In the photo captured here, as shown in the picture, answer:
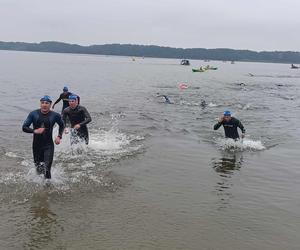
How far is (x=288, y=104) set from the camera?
32406mm

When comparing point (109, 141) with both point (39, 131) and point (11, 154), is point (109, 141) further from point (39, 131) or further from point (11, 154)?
point (39, 131)

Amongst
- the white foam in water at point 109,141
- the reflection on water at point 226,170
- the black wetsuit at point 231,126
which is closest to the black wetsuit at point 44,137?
the reflection on water at point 226,170

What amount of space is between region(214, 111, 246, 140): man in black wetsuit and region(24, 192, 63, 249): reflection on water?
7.49m

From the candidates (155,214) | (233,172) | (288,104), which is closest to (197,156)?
(233,172)

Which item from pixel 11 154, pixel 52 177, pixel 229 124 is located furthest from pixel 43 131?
pixel 229 124

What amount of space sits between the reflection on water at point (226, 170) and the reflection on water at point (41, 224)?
338 centimetres

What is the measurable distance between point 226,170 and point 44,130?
530 cm

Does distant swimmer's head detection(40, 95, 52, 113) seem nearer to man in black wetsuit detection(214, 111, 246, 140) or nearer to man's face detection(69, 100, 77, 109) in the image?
man's face detection(69, 100, 77, 109)

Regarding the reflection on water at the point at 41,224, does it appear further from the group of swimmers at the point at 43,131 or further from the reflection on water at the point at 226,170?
the reflection on water at the point at 226,170

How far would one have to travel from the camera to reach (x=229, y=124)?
15.6 m

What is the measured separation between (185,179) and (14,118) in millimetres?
12327

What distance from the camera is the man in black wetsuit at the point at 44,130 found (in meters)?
9.70

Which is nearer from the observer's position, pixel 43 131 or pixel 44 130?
pixel 43 131

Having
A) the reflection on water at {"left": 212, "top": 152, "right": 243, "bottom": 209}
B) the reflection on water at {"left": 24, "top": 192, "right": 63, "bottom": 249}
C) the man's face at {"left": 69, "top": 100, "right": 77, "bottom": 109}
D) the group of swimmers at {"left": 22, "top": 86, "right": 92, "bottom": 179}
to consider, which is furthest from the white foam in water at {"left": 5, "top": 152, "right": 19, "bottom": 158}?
the reflection on water at {"left": 212, "top": 152, "right": 243, "bottom": 209}
